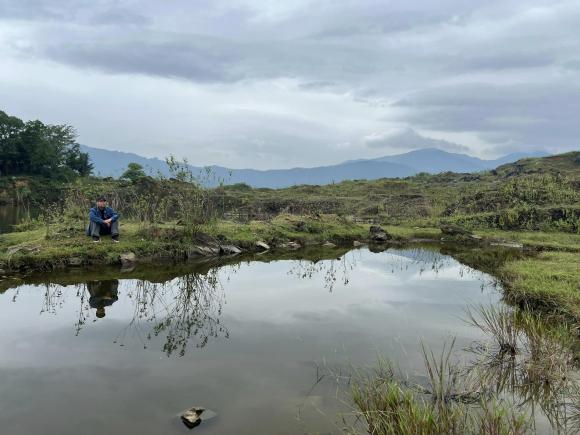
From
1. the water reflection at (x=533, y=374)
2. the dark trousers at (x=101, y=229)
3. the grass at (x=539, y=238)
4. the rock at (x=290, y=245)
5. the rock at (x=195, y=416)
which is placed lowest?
the rock at (x=195, y=416)

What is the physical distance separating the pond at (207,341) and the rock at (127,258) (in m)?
0.76

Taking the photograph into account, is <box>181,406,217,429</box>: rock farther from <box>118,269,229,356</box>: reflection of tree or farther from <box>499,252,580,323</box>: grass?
<box>499,252,580,323</box>: grass

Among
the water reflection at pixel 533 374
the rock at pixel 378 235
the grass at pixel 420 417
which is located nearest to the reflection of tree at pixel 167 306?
the grass at pixel 420 417

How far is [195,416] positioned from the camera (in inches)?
226

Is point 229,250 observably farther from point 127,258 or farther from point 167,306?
point 167,306

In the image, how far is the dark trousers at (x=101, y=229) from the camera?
16281mm

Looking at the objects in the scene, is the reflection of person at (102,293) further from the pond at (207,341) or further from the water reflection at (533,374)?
the water reflection at (533,374)

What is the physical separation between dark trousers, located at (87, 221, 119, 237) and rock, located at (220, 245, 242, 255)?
14.5ft

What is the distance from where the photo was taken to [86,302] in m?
11.3

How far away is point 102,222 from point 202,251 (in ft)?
13.5

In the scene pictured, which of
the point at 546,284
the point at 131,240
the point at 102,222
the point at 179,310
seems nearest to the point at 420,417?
the point at 179,310

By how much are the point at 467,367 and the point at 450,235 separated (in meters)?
19.7

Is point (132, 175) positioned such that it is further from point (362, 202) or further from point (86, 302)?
point (86, 302)

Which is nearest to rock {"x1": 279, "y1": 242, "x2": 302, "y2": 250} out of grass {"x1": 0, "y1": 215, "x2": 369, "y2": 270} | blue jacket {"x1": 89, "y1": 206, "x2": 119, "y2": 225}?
grass {"x1": 0, "y1": 215, "x2": 369, "y2": 270}
